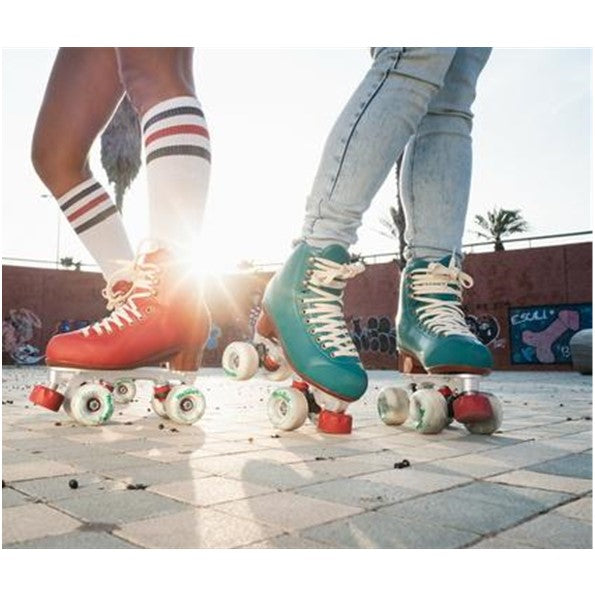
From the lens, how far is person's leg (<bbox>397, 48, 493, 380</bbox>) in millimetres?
2162

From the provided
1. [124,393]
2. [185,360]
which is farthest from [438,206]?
[124,393]

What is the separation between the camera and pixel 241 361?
2.16 m

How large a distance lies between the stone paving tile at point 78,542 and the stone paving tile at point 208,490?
0.70 ft

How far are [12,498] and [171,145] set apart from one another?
1472 millimetres

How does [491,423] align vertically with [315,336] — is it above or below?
below

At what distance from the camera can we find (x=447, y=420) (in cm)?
210

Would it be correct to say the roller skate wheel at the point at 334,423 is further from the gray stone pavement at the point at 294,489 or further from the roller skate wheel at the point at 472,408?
the roller skate wheel at the point at 472,408

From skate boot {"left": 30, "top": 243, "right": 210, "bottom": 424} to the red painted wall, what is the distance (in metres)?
11.8

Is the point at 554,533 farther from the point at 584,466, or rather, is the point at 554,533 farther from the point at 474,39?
the point at 474,39

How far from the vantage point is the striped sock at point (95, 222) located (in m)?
2.62

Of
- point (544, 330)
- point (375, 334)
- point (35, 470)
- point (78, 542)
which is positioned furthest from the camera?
point (375, 334)

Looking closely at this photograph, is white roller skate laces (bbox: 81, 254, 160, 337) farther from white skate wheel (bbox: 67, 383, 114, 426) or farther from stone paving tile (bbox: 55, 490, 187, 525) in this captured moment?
stone paving tile (bbox: 55, 490, 187, 525)

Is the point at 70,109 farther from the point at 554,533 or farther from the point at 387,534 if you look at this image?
the point at 554,533

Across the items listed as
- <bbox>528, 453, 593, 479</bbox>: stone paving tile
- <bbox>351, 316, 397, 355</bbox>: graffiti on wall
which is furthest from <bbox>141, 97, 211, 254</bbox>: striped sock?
<bbox>351, 316, 397, 355</bbox>: graffiti on wall
